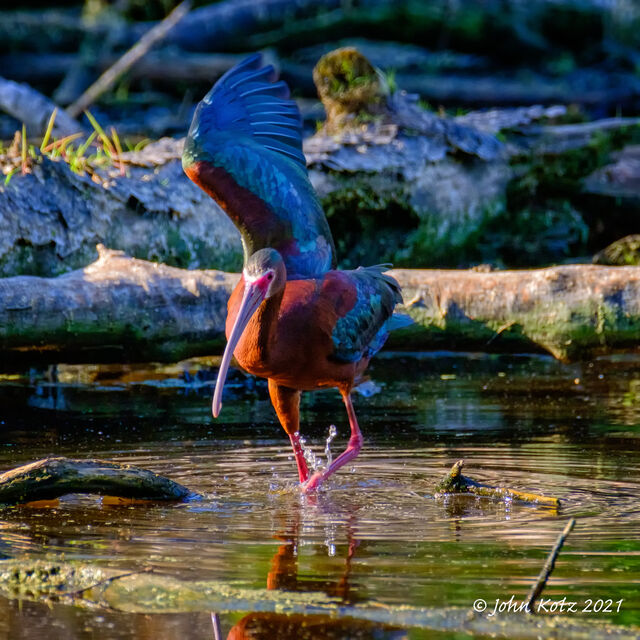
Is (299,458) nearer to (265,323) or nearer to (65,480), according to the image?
(265,323)

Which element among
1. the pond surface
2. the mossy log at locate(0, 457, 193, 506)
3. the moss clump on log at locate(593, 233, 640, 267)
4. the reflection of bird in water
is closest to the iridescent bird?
the pond surface

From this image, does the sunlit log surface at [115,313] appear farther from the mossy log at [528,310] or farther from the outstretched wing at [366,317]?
the outstretched wing at [366,317]

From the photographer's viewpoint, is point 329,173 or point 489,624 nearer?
point 489,624

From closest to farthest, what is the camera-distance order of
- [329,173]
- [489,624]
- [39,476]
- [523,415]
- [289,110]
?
[489,624] → [39,476] → [289,110] → [523,415] → [329,173]

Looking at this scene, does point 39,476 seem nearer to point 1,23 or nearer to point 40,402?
point 40,402

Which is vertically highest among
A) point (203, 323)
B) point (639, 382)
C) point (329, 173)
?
point (329, 173)

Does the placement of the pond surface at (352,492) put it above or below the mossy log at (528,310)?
below

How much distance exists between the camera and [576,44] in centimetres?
1616

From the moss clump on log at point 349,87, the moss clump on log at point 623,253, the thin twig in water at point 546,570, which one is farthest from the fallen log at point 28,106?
the thin twig in water at point 546,570

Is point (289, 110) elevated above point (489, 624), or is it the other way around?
point (289, 110)

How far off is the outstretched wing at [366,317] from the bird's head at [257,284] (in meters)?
0.42

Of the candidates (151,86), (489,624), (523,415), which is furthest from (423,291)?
(151,86)

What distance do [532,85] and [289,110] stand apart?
918 cm

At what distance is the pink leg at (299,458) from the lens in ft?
17.5
